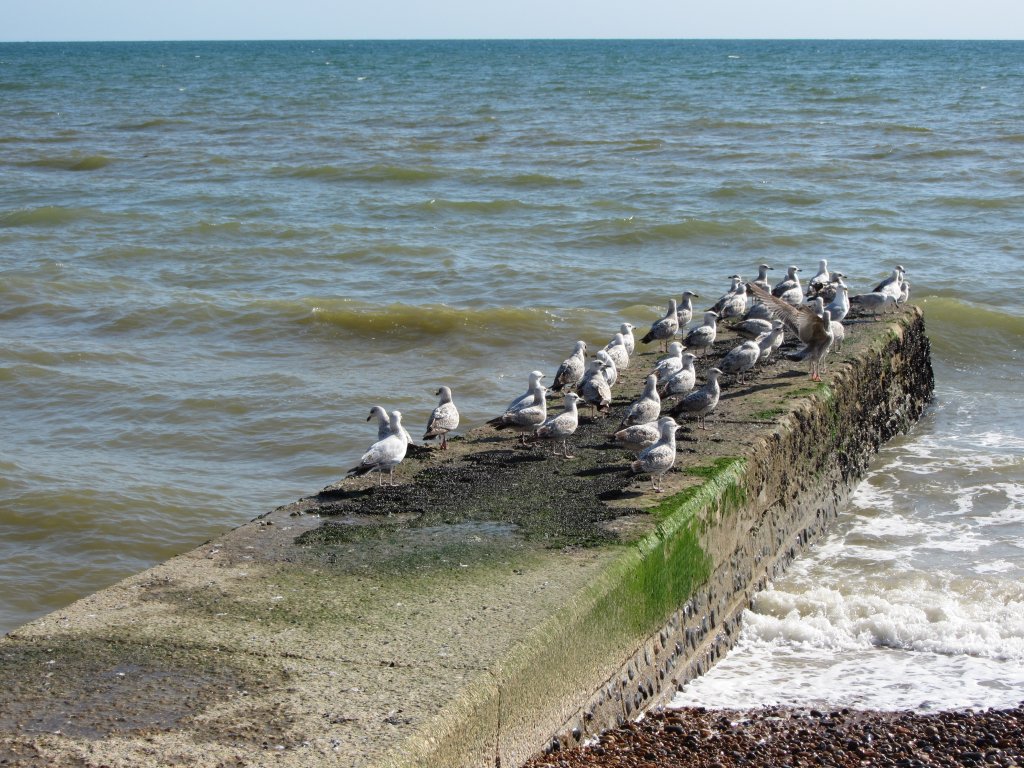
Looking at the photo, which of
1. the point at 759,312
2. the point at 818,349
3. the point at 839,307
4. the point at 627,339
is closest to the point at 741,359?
the point at 818,349

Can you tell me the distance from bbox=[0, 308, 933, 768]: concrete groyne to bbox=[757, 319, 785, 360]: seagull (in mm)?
1502

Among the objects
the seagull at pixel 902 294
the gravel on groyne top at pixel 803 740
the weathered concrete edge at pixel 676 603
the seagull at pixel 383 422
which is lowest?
the gravel on groyne top at pixel 803 740

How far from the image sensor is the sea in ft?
27.7

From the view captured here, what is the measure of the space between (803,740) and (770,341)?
15.6 ft

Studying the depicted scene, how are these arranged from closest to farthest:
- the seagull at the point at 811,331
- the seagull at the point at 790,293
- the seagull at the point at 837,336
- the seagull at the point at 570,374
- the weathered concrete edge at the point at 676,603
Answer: the weathered concrete edge at the point at 676,603 < the seagull at the point at 811,331 < the seagull at the point at 570,374 < the seagull at the point at 837,336 < the seagull at the point at 790,293

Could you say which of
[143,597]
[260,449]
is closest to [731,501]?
[143,597]

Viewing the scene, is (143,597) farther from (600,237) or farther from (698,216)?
(698,216)

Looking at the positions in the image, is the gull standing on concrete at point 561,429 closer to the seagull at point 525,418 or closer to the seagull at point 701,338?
the seagull at point 525,418

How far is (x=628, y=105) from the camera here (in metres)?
47.2

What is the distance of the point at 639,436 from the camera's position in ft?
25.8

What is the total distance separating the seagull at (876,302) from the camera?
39.8ft

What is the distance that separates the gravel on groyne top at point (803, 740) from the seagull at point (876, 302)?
6.18 metres

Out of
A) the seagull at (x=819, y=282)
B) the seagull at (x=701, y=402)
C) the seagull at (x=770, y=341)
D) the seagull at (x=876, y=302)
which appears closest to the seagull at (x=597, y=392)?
the seagull at (x=701, y=402)

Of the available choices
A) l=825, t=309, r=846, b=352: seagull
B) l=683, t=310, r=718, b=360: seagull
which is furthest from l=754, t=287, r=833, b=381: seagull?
l=683, t=310, r=718, b=360: seagull
